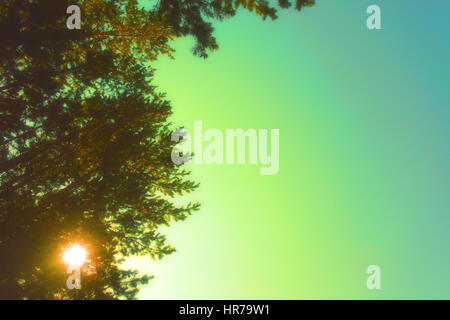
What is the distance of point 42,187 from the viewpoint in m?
8.30

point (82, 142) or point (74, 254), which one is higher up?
point (82, 142)

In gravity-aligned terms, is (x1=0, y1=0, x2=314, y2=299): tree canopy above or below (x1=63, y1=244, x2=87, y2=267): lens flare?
above

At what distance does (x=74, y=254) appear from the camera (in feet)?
22.8

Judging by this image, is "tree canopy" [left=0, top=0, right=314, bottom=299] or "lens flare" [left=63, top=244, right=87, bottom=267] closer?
"tree canopy" [left=0, top=0, right=314, bottom=299]

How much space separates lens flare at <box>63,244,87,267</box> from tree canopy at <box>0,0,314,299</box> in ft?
0.92

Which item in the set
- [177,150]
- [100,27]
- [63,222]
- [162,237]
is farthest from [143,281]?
[100,27]

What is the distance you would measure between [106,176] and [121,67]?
416cm

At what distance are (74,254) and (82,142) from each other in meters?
3.52

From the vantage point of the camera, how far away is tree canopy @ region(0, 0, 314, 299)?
19.3 ft

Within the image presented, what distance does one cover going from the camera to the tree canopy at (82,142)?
231 inches

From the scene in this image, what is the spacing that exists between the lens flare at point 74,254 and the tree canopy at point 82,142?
28 centimetres

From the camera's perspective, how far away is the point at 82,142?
664 centimetres
